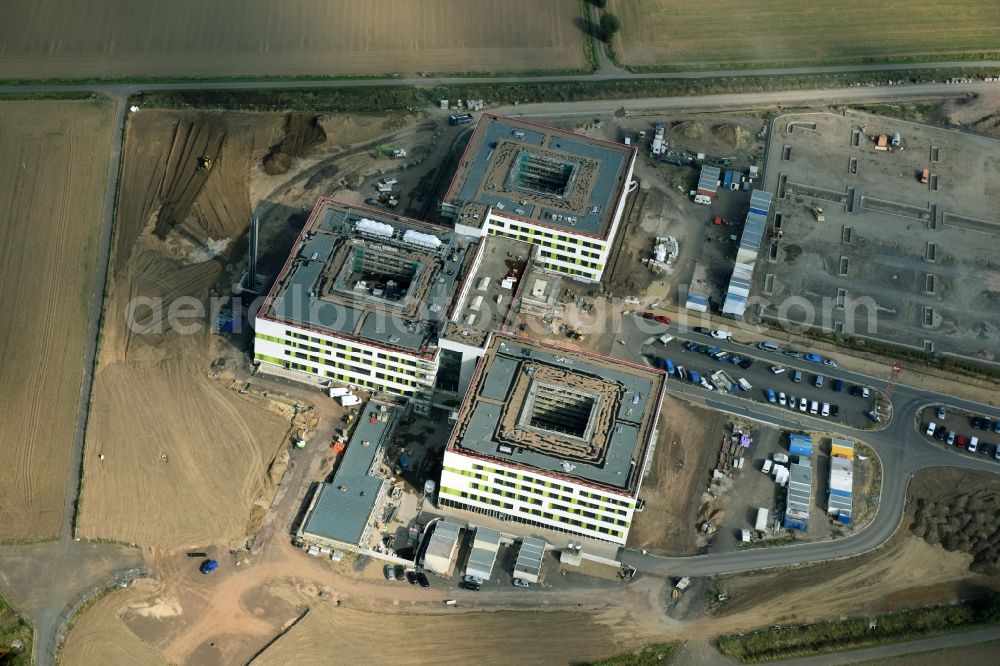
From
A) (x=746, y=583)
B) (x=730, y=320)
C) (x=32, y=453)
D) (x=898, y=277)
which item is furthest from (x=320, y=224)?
(x=898, y=277)

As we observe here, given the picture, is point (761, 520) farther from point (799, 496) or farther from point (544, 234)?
point (544, 234)

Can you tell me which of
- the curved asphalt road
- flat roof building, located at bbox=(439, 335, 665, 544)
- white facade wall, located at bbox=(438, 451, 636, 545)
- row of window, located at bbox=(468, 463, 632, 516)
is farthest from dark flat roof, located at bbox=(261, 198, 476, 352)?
the curved asphalt road

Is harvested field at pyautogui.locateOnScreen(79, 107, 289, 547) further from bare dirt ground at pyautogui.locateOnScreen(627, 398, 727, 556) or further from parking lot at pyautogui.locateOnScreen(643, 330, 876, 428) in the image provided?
parking lot at pyautogui.locateOnScreen(643, 330, 876, 428)

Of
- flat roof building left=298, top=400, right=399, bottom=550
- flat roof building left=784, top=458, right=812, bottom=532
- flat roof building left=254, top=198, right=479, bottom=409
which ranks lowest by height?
flat roof building left=298, top=400, right=399, bottom=550

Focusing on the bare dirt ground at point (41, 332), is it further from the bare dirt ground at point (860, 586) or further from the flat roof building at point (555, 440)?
the bare dirt ground at point (860, 586)

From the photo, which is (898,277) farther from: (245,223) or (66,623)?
(66,623)

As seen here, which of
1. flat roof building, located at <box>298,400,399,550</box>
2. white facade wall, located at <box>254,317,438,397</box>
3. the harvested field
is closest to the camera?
flat roof building, located at <box>298,400,399,550</box>

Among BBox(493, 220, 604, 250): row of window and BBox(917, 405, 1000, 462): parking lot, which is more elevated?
BBox(493, 220, 604, 250): row of window
